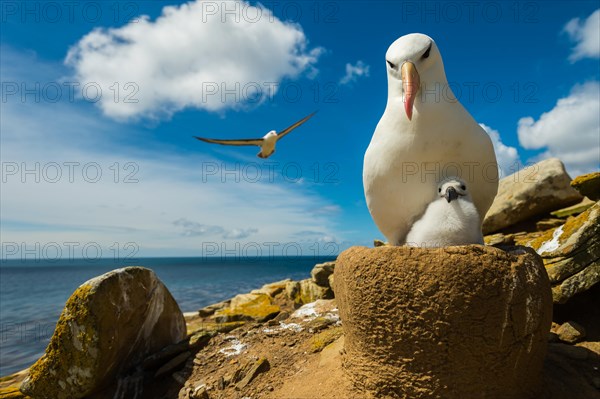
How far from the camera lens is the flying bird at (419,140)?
13.8 ft

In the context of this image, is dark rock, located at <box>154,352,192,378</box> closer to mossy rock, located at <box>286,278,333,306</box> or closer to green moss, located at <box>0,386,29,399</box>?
green moss, located at <box>0,386,29,399</box>

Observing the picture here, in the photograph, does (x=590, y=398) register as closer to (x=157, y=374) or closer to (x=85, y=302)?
(x=157, y=374)

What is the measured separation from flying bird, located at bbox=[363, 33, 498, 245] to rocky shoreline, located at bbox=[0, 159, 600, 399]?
0.99 metres

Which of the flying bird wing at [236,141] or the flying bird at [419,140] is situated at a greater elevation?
the flying bird wing at [236,141]

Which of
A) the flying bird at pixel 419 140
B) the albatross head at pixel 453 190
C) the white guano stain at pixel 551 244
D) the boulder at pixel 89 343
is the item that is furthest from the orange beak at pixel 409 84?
the boulder at pixel 89 343

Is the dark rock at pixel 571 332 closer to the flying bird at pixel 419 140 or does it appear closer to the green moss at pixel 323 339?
the flying bird at pixel 419 140

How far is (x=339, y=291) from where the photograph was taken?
Result: 446 centimetres

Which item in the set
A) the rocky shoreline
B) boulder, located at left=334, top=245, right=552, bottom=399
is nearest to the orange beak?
boulder, located at left=334, top=245, right=552, bottom=399

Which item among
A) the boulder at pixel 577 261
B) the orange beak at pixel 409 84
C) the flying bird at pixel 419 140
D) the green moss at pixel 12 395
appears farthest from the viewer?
the green moss at pixel 12 395

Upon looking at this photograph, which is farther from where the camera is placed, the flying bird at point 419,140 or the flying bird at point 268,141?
the flying bird at point 268,141

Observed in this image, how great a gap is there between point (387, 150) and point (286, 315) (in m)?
4.32

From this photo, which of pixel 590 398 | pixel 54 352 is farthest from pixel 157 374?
pixel 590 398

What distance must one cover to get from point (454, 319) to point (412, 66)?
2.70 metres

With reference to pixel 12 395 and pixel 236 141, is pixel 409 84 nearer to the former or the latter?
pixel 236 141
